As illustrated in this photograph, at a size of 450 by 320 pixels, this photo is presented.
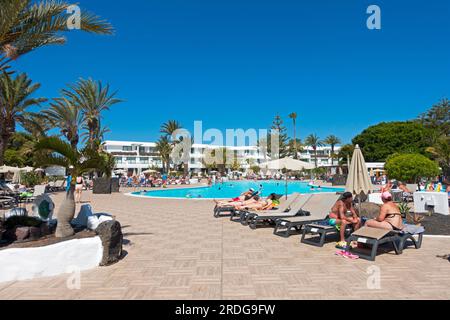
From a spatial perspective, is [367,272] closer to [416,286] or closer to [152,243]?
[416,286]

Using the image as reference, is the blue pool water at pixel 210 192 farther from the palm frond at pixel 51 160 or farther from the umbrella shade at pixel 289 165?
the palm frond at pixel 51 160

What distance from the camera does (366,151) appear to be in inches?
2181

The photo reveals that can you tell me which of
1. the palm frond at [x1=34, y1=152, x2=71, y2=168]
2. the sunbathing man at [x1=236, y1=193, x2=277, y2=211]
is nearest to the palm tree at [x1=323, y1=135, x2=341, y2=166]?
the sunbathing man at [x1=236, y1=193, x2=277, y2=211]

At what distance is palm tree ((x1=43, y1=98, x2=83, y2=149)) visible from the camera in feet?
92.0

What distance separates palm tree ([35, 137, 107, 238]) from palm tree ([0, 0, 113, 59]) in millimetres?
1941

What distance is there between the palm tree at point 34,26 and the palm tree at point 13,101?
16.7 metres

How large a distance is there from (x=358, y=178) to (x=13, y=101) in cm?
2219

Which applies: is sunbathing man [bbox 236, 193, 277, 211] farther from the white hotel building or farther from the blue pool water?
the white hotel building

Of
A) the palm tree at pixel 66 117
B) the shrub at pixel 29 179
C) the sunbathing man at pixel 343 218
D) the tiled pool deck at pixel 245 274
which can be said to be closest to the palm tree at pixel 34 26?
the tiled pool deck at pixel 245 274

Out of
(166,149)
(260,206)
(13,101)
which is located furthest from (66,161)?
(166,149)

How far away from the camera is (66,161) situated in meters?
5.71

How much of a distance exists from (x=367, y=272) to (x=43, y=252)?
4716 mm

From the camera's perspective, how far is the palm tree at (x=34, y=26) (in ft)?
18.9
